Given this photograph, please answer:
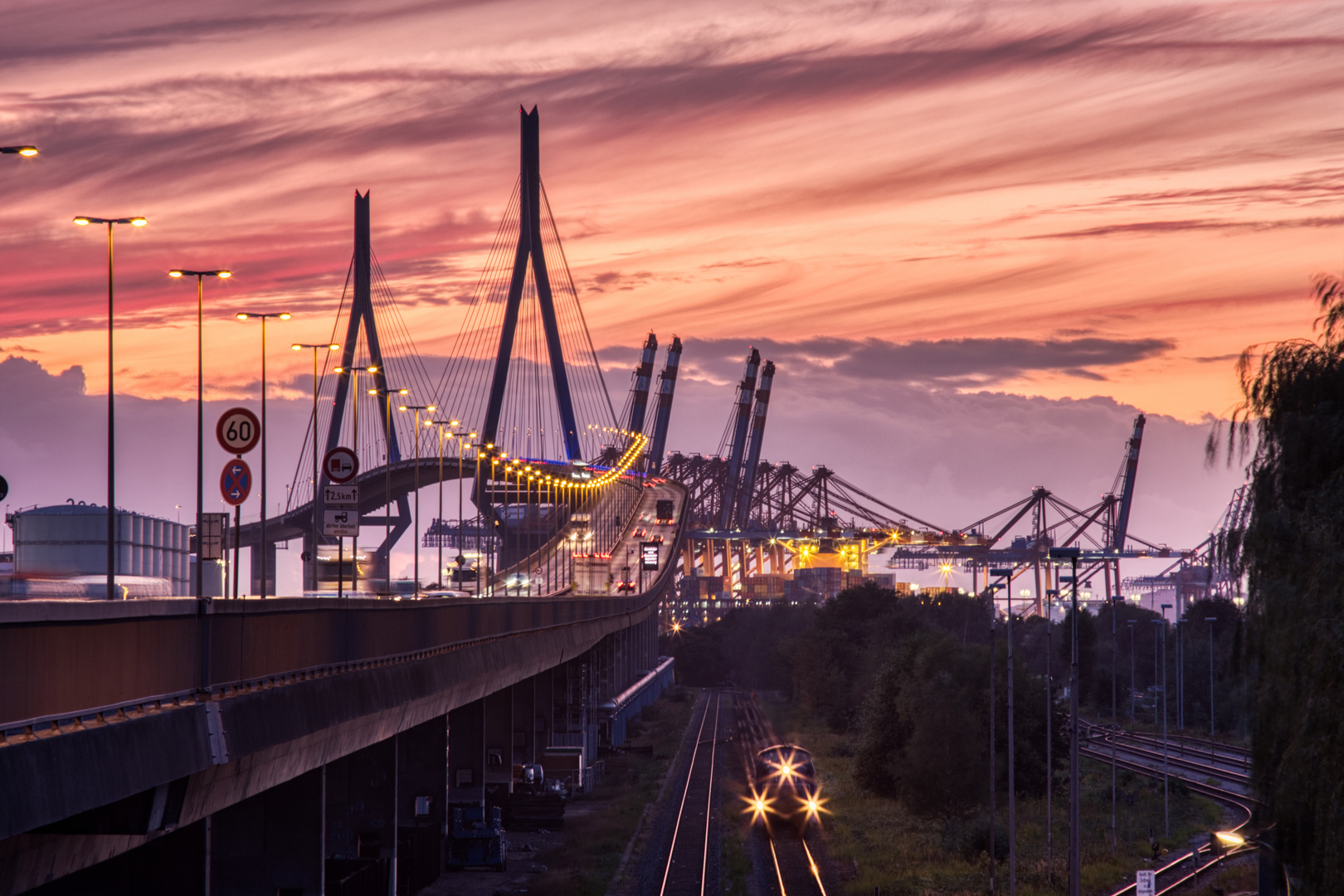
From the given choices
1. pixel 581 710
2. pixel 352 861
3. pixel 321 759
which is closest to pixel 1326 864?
pixel 321 759

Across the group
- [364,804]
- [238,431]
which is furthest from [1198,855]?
[238,431]

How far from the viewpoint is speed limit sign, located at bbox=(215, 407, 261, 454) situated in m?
26.8

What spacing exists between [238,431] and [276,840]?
7.38 m

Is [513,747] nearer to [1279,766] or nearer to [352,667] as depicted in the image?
[352,667]

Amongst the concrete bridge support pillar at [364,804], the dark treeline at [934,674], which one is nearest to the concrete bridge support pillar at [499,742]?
the dark treeline at [934,674]

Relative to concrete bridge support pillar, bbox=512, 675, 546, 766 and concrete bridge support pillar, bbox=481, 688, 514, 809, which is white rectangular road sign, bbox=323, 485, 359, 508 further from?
concrete bridge support pillar, bbox=512, 675, 546, 766

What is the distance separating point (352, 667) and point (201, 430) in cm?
950

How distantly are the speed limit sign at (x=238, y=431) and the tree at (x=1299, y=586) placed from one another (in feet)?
53.2

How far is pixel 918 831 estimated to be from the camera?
2146 inches

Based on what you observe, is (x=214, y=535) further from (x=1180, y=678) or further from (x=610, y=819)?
(x=1180, y=678)

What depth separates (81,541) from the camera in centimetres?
5791

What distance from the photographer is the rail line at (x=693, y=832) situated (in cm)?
4125

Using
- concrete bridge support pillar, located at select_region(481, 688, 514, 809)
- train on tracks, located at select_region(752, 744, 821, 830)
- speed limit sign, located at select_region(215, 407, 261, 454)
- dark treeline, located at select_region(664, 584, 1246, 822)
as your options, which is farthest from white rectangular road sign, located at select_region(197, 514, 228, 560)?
dark treeline, located at select_region(664, 584, 1246, 822)

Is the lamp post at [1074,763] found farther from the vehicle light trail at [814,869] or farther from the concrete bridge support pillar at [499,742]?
the concrete bridge support pillar at [499,742]
